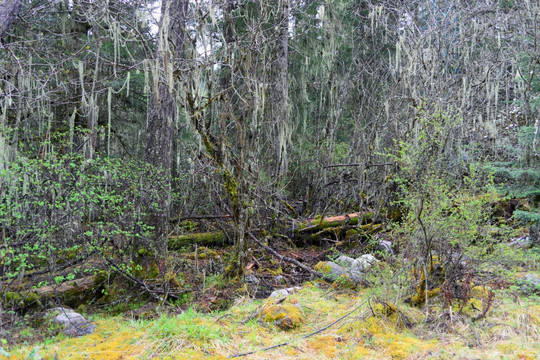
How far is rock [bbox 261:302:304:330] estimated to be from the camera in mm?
4012

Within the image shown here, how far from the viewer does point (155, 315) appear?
4.91 metres

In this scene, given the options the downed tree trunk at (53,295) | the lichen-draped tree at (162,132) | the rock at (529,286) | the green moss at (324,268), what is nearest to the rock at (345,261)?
the green moss at (324,268)

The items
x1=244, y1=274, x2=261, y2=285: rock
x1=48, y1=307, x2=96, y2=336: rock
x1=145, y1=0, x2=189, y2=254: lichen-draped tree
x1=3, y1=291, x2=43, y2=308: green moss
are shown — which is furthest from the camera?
x1=145, y1=0, x2=189, y2=254: lichen-draped tree

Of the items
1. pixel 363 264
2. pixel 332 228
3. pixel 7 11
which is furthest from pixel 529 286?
pixel 7 11

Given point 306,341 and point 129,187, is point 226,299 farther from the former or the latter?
point 129,187

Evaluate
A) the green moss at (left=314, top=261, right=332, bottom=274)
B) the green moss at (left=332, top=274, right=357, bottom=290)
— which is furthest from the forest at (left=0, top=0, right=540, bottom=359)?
the green moss at (left=314, top=261, right=332, bottom=274)

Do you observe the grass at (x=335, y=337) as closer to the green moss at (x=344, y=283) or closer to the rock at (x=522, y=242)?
the green moss at (x=344, y=283)

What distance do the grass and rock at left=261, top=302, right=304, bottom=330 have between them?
6 cm

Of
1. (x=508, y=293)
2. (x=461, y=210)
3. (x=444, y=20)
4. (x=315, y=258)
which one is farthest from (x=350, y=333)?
(x=444, y=20)

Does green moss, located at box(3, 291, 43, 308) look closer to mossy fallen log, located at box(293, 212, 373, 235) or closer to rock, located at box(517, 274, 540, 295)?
mossy fallen log, located at box(293, 212, 373, 235)

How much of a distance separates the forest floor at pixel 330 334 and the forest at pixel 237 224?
2 centimetres

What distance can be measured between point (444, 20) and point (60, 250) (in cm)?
756

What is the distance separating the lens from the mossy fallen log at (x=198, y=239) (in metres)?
7.09

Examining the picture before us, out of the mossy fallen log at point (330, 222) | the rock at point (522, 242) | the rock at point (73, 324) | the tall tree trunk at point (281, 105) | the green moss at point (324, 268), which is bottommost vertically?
the rock at point (73, 324)
